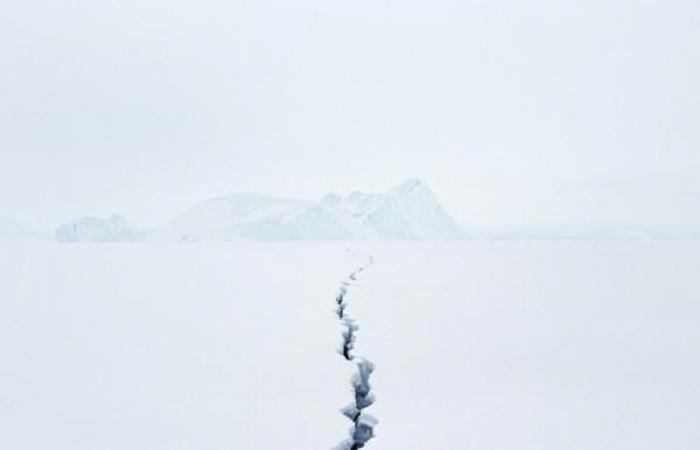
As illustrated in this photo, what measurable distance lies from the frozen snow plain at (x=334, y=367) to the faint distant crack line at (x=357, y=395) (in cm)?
6

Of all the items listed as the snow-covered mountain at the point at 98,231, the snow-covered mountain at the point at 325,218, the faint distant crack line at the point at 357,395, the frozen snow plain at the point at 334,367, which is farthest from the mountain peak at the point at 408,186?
the faint distant crack line at the point at 357,395

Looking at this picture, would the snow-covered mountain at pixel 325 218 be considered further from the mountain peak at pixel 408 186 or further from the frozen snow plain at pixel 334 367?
the frozen snow plain at pixel 334 367

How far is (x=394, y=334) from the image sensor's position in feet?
17.7

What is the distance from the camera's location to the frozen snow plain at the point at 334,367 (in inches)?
117

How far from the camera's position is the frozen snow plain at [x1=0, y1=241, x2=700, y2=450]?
2.97m

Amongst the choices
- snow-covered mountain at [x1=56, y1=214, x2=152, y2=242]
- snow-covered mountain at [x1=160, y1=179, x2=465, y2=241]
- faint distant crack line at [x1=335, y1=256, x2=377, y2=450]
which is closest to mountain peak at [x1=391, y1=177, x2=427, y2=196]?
snow-covered mountain at [x1=160, y1=179, x2=465, y2=241]

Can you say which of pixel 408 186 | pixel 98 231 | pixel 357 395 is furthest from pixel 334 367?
pixel 408 186

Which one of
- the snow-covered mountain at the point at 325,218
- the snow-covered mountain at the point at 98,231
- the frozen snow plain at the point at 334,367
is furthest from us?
the snow-covered mountain at the point at 98,231

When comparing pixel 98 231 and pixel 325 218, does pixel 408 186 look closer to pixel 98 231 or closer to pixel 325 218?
pixel 325 218

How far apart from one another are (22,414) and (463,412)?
217cm

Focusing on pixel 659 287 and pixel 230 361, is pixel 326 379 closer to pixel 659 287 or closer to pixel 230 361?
pixel 230 361

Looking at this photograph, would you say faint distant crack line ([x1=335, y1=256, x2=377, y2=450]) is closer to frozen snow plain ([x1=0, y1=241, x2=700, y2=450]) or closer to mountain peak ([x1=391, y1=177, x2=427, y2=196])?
frozen snow plain ([x1=0, y1=241, x2=700, y2=450])

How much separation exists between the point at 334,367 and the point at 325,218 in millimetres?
40194

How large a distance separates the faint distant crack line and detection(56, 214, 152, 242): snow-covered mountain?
145 feet
